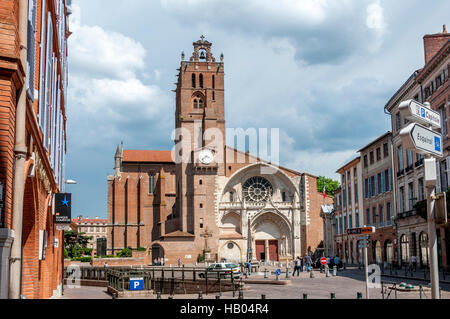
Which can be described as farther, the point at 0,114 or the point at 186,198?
the point at 186,198

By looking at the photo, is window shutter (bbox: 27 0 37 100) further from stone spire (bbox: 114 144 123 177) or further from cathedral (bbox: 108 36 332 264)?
stone spire (bbox: 114 144 123 177)

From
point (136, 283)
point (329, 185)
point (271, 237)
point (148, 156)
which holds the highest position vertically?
point (148, 156)

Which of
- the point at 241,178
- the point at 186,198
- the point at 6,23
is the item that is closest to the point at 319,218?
the point at 241,178

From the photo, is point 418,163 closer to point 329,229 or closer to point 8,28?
point 329,229

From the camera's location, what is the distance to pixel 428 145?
6.12 m

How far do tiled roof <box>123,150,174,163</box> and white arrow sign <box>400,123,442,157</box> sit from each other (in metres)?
75.3

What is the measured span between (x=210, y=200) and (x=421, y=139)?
204 feet

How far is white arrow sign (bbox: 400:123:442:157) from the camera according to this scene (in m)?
5.75

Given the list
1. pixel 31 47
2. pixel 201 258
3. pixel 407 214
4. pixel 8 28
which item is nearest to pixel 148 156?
pixel 201 258

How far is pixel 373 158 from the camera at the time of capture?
51.6 metres

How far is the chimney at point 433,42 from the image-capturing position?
3956cm
